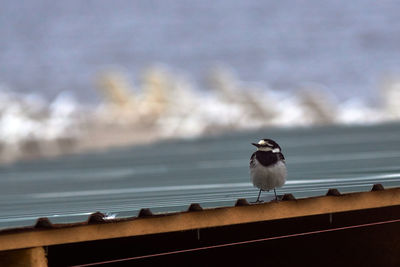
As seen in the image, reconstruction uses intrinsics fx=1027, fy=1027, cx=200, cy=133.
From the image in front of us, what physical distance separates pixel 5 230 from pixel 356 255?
3946mm

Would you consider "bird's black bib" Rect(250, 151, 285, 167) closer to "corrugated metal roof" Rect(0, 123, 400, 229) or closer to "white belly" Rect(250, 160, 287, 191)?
"white belly" Rect(250, 160, 287, 191)

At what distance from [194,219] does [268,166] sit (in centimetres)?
254

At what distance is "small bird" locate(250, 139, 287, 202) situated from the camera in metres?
10.9

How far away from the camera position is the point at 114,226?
8.14 m

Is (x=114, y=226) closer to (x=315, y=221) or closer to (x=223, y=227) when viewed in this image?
(x=223, y=227)

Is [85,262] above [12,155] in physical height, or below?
below

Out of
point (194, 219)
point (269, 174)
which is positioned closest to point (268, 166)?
point (269, 174)

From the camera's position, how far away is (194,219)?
28.0 ft

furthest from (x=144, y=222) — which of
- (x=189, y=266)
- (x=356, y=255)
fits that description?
(x=356, y=255)

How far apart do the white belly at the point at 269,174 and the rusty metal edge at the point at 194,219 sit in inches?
67.0

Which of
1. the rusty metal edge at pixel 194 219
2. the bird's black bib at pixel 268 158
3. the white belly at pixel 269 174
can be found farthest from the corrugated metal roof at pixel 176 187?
the rusty metal edge at pixel 194 219

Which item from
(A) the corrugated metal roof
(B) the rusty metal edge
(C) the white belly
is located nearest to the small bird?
(C) the white belly

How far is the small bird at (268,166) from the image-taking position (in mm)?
10938

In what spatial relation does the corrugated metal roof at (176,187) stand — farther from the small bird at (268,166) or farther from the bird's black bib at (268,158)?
the bird's black bib at (268,158)
